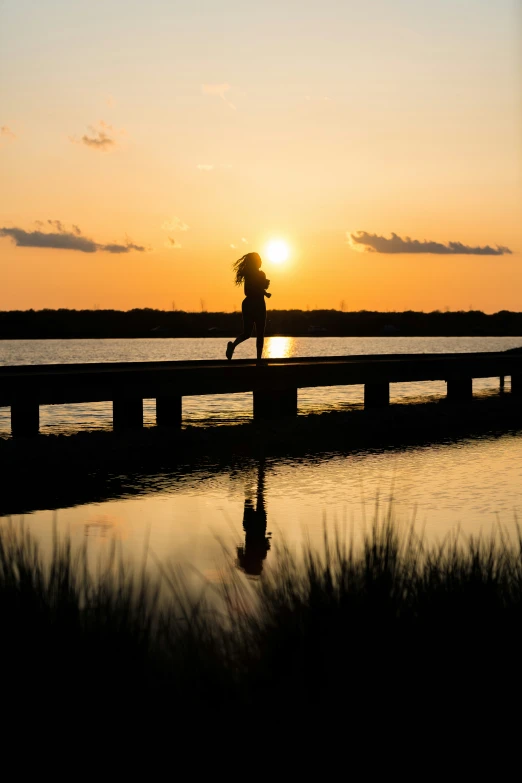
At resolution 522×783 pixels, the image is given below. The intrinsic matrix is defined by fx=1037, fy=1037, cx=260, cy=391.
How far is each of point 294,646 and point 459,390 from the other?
23.6 meters

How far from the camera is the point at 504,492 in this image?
451 inches

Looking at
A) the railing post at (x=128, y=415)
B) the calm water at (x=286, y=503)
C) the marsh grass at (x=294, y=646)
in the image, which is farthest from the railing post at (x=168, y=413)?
the marsh grass at (x=294, y=646)

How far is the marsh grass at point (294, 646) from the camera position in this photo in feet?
14.0

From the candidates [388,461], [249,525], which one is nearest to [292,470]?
[388,461]

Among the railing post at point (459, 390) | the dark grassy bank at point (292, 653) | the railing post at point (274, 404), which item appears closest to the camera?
the dark grassy bank at point (292, 653)

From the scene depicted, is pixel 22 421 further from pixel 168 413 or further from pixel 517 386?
pixel 517 386

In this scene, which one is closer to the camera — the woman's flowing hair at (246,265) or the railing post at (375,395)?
the woman's flowing hair at (246,265)

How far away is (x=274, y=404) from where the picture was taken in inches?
846

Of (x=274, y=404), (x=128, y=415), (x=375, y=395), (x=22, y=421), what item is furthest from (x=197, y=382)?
(x=375, y=395)

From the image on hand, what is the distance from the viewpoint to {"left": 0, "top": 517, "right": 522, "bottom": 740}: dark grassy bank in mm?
4195

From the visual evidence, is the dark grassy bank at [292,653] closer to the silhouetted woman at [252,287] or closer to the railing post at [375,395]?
the silhouetted woman at [252,287]

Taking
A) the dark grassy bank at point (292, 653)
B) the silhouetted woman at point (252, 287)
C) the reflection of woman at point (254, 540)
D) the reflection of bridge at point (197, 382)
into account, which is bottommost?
the reflection of woman at point (254, 540)

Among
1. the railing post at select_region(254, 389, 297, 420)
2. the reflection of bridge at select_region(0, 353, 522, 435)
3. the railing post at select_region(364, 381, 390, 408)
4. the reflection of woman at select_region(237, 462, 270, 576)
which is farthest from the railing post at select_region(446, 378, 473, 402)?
the reflection of woman at select_region(237, 462, 270, 576)

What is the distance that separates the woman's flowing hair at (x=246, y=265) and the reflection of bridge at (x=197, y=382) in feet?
5.62
